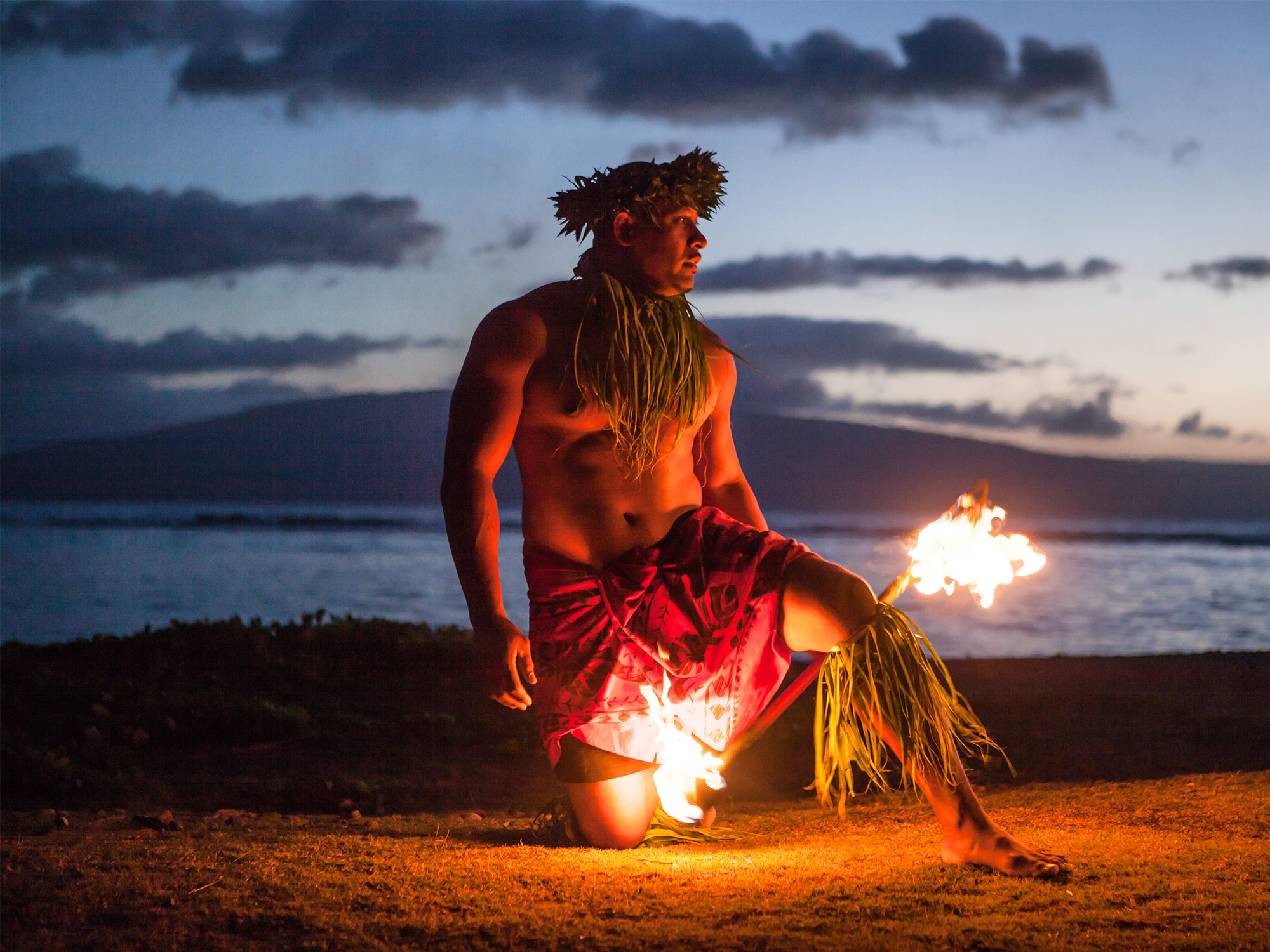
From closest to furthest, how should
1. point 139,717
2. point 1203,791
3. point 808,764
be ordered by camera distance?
point 1203,791, point 808,764, point 139,717

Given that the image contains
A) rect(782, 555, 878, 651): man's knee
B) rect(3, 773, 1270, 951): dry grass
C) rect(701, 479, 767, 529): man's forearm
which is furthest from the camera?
rect(701, 479, 767, 529): man's forearm

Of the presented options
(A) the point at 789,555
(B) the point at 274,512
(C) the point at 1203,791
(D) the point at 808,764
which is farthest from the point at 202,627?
(B) the point at 274,512

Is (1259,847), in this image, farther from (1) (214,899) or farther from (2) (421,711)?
(2) (421,711)

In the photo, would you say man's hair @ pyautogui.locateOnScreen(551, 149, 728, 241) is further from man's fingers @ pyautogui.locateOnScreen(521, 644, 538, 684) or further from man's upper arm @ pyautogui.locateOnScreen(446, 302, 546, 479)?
man's fingers @ pyautogui.locateOnScreen(521, 644, 538, 684)

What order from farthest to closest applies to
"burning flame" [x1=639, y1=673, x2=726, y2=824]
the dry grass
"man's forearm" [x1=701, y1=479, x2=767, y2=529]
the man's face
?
"man's forearm" [x1=701, y1=479, x2=767, y2=529], the man's face, "burning flame" [x1=639, y1=673, x2=726, y2=824], the dry grass

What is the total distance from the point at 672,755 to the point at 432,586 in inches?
689

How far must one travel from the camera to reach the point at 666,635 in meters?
3.31

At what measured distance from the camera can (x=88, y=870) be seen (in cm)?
306

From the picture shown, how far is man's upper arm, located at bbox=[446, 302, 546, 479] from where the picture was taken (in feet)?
10.7

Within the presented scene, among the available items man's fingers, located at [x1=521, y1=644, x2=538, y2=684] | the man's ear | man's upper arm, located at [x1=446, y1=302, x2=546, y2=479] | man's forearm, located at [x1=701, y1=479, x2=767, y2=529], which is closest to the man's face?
the man's ear

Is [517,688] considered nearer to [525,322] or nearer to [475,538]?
[475,538]

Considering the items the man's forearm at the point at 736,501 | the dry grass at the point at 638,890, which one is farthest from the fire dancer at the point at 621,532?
the dry grass at the point at 638,890

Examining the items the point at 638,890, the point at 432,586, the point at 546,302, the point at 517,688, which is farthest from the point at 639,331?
the point at 432,586

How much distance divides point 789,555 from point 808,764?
298cm
